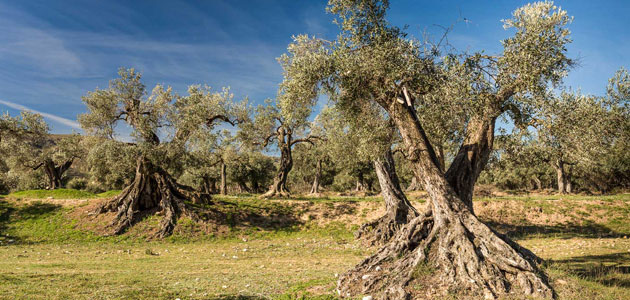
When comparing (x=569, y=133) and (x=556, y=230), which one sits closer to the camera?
(x=569, y=133)

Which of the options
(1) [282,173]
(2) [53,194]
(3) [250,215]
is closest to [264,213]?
(3) [250,215]

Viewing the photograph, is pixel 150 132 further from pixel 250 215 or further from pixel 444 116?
pixel 444 116

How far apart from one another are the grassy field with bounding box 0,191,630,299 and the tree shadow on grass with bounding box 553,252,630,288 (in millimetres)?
45

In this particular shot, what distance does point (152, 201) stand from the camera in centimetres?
2709

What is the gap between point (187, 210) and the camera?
25734mm

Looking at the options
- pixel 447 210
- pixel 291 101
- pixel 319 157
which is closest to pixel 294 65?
pixel 291 101

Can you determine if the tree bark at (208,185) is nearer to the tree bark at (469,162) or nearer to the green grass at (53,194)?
the green grass at (53,194)

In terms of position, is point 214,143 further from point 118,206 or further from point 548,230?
point 548,230

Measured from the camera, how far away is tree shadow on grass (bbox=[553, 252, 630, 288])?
921 cm

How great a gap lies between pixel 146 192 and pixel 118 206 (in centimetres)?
224

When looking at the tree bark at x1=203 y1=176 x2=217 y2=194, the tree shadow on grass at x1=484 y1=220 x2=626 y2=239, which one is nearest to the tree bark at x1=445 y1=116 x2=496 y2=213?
the tree shadow on grass at x1=484 y1=220 x2=626 y2=239

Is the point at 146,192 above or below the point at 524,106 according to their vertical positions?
below

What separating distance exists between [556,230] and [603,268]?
15.7m

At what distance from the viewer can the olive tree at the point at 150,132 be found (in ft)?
83.1
